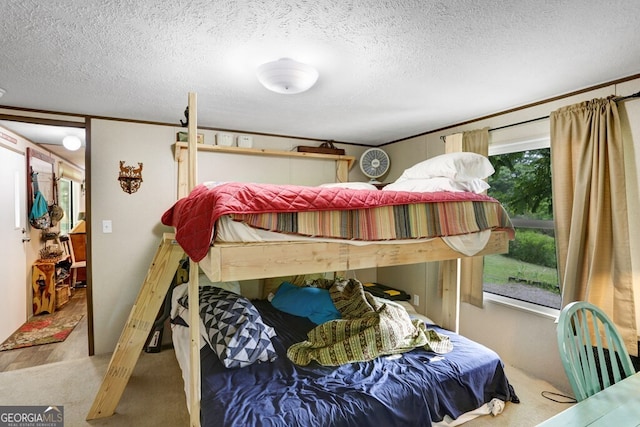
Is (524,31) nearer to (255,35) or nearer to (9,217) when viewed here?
(255,35)

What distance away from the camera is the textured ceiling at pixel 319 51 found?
1418 millimetres

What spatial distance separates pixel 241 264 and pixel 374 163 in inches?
120

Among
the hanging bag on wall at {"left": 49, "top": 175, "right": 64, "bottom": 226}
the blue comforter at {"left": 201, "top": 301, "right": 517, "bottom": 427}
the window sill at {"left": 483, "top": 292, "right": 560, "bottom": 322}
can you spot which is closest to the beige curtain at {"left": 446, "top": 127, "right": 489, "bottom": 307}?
the window sill at {"left": 483, "top": 292, "right": 560, "bottom": 322}

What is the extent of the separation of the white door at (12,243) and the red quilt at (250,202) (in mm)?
2762

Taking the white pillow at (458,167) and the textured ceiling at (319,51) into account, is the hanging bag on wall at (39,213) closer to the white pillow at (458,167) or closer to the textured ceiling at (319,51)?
the textured ceiling at (319,51)

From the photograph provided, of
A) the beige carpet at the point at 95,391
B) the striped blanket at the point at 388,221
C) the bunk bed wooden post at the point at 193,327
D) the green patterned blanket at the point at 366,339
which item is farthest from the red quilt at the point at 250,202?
the beige carpet at the point at 95,391

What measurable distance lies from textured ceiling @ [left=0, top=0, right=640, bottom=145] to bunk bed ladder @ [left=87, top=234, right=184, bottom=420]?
110 centimetres

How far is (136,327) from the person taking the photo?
2.10m

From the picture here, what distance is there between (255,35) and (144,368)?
8.92 feet

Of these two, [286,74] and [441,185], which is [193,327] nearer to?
[286,74]

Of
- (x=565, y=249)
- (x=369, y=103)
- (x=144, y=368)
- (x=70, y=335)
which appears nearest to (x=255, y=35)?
(x=369, y=103)

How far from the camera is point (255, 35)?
1619mm

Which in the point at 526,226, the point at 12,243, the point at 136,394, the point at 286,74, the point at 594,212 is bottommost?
the point at 136,394

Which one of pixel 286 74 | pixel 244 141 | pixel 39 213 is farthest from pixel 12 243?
pixel 286 74
